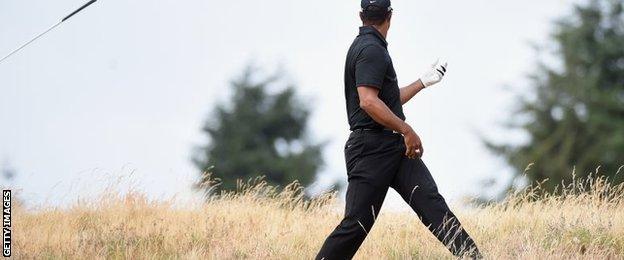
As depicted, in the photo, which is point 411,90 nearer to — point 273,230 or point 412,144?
point 412,144

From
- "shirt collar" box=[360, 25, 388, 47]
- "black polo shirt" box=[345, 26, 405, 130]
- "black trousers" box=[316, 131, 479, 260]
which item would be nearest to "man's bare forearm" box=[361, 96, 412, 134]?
"black polo shirt" box=[345, 26, 405, 130]

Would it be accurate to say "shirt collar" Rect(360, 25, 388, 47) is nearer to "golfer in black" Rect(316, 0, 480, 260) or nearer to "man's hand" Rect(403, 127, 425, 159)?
"golfer in black" Rect(316, 0, 480, 260)

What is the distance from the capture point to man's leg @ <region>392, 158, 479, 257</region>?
273 inches

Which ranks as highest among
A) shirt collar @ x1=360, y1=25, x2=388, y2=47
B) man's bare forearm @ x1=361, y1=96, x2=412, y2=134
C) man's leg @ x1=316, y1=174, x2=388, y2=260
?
shirt collar @ x1=360, y1=25, x2=388, y2=47

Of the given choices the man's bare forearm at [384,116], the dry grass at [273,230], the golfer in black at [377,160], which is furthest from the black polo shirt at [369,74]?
the dry grass at [273,230]

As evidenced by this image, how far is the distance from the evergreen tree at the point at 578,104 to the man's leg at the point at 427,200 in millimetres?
28845

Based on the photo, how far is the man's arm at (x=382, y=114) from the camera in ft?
21.5

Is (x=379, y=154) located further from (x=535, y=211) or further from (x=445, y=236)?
(x=535, y=211)

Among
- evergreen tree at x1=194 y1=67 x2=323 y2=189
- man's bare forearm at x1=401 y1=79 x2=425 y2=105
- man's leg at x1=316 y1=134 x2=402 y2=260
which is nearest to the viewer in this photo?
man's leg at x1=316 y1=134 x2=402 y2=260

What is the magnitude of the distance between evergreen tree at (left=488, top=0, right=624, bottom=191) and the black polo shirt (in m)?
29.2

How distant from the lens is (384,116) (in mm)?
6539

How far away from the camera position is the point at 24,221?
1131cm

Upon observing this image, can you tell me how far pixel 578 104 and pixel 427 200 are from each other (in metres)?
31.4

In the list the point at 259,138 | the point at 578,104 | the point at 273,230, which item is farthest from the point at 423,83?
the point at 259,138
